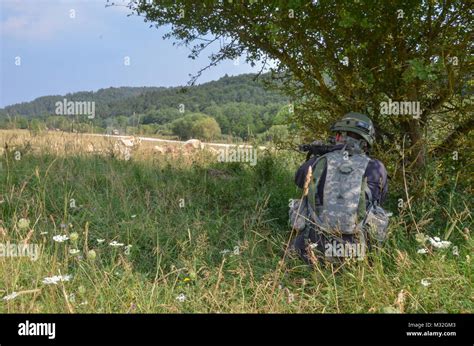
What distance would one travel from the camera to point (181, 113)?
8.56 metres

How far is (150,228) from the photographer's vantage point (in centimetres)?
468

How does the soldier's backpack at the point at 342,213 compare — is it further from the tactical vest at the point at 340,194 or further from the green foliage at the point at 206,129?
the green foliage at the point at 206,129

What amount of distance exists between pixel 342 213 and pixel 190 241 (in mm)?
1325

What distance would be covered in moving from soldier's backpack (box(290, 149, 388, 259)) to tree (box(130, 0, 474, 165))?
4.61 feet

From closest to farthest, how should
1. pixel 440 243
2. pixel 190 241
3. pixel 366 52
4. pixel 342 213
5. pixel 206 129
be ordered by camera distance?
pixel 440 243, pixel 342 213, pixel 190 241, pixel 366 52, pixel 206 129

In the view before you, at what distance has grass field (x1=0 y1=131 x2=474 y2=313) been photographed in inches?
126

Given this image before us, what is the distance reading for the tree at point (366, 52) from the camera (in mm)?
5016

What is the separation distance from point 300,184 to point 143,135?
5.00 metres

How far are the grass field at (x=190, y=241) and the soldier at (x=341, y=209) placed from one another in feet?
0.52

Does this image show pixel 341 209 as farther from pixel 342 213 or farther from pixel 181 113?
pixel 181 113

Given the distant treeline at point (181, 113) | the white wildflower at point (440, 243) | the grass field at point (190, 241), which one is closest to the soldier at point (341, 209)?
the grass field at point (190, 241)

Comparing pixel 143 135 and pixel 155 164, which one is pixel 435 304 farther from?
pixel 143 135

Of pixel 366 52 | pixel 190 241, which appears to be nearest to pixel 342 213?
pixel 190 241
